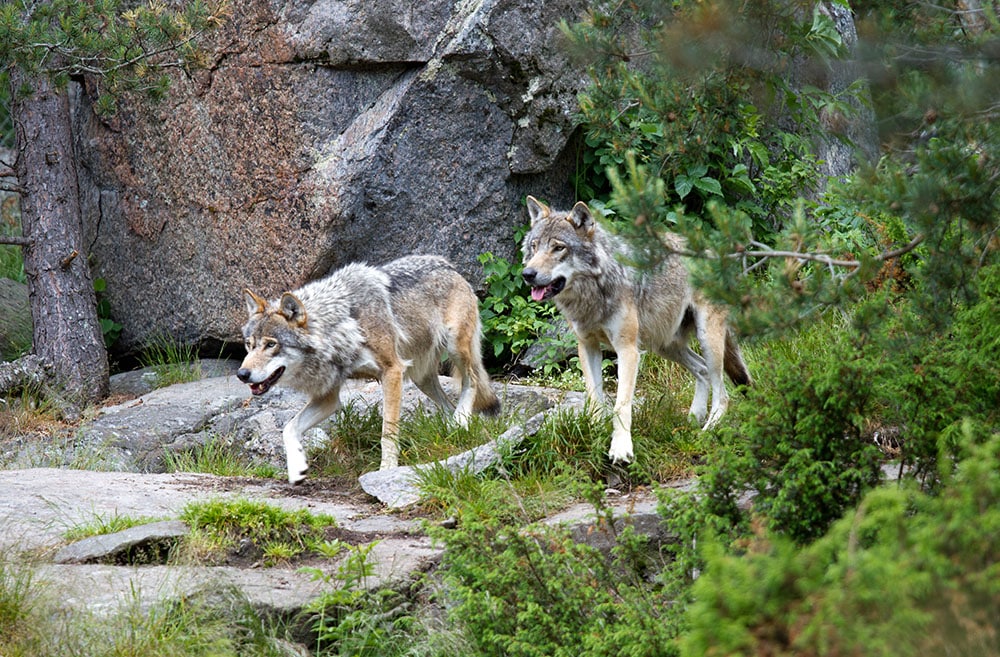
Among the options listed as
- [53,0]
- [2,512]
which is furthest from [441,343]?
[53,0]

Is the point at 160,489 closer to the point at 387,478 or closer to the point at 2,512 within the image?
the point at 2,512

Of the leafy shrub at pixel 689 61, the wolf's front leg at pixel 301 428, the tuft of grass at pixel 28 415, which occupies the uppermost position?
the leafy shrub at pixel 689 61

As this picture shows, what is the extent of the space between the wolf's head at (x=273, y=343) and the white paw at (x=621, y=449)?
253cm

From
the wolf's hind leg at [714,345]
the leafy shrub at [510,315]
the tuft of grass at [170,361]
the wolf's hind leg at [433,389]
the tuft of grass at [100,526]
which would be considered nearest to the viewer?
the tuft of grass at [100,526]

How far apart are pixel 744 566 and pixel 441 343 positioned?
6320mm

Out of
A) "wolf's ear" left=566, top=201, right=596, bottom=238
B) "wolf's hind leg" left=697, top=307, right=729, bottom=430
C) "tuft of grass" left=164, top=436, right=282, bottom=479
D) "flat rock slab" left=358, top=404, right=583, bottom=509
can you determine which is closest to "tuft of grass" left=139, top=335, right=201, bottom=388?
"tuft of grass" left=164, top=436, right=282, bottom=479

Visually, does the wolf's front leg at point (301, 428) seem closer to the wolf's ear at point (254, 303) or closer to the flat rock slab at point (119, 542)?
the wolf's ear at point (254, 303)

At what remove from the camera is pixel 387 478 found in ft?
22.9

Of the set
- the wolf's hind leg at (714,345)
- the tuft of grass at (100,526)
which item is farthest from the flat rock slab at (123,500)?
the wolf's hind leg at (714,345)

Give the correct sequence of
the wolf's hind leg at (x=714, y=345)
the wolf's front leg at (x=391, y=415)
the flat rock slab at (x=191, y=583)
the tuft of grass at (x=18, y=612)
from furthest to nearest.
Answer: the wolf's hind leg at (x=714, y=345) → the wolf's front leg at (x=391, y=415) → the flat rock slab at (x=191, y=583) → the tuft of grass at (x=18, y=612)

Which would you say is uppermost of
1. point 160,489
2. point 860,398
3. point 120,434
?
point 860,398

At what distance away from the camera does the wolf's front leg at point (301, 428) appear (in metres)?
7.39

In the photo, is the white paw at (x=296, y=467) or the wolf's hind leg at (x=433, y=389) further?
the wolf's hind leg at (x=433, y=389)

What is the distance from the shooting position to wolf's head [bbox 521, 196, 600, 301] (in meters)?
7.27
